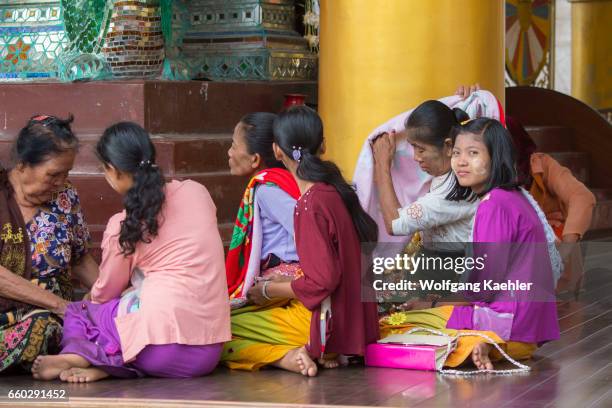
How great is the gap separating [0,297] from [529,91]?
6.42 m

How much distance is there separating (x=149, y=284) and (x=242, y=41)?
3.56 metres

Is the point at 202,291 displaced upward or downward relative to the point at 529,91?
downward

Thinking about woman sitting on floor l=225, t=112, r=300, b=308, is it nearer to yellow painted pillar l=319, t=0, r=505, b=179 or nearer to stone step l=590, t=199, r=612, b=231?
yellow painted pillar l=319, t=0, r=505, b=179

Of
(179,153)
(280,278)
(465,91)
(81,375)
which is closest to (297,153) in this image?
(280,278)

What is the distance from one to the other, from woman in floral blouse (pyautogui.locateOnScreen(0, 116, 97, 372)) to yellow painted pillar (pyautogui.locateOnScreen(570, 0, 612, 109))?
406 inches

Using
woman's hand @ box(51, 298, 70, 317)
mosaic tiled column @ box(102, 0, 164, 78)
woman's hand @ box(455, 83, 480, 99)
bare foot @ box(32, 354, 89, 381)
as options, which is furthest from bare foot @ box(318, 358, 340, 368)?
mosaic tiled column @ box(102, 0, 164, 78)

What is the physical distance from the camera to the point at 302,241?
5102mm

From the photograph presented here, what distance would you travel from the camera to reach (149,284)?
494 cm

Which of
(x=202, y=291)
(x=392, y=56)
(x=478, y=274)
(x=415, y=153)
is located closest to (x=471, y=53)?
(x=392, y=56)

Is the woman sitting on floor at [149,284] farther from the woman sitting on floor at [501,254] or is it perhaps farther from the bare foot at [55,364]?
the woman sitting on floor at [501,254]

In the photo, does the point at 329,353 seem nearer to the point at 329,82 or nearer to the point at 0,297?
the point at 0,297

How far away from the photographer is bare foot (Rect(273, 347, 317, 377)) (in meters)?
5.08

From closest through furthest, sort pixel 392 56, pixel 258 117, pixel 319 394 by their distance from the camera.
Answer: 1. pixel 319 394
2. pixel 258 117
3. pixel 392 56

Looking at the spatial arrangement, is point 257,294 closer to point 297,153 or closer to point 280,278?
point 280,278
